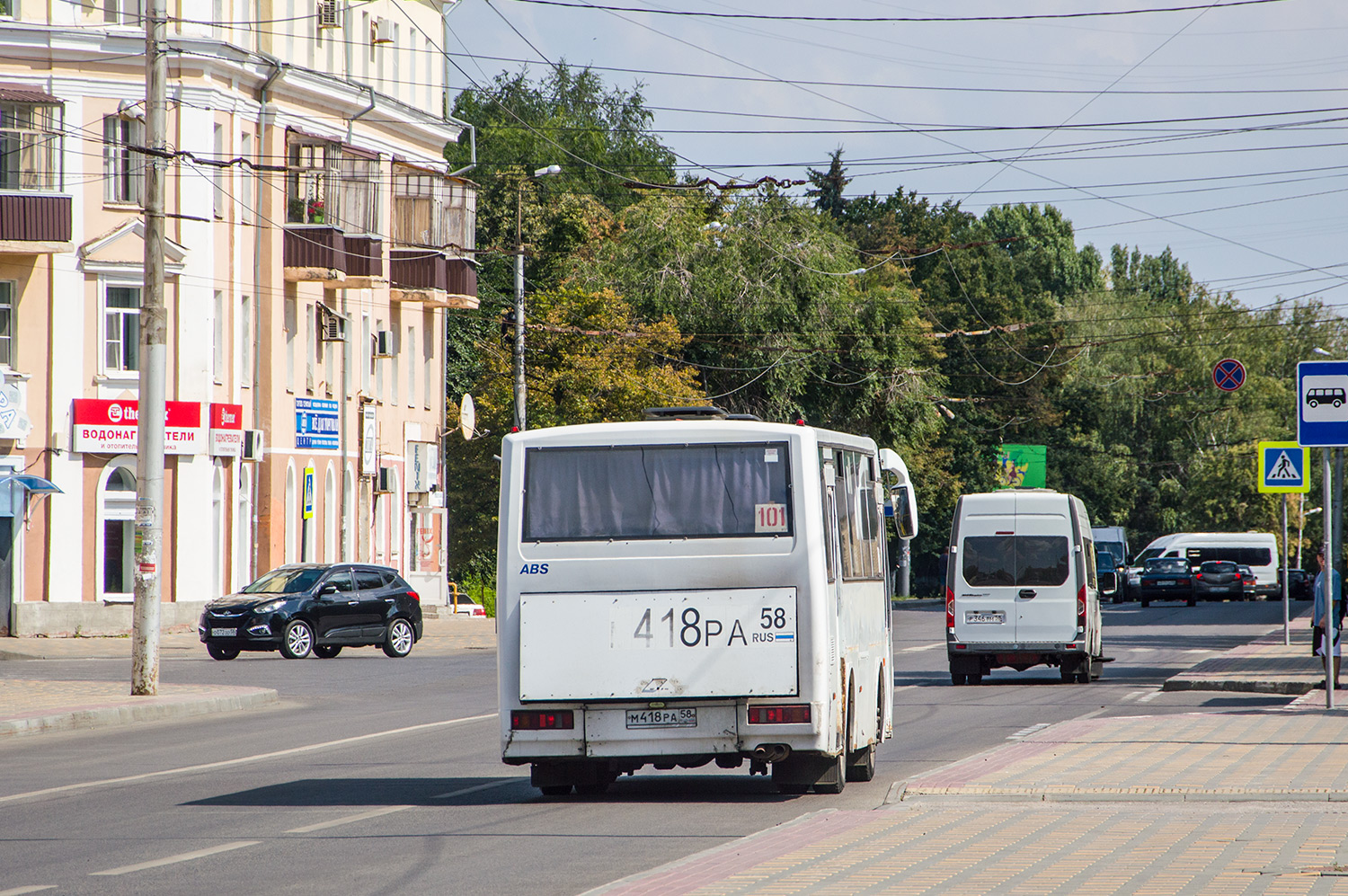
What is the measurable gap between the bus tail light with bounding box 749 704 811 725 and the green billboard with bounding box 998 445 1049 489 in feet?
242

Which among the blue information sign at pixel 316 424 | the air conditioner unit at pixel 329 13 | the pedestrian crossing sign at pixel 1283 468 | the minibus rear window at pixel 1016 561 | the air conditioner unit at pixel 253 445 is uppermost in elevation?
the air conditioner unit at pixel 329 13

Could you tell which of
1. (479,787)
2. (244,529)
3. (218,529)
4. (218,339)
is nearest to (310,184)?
(218,339)

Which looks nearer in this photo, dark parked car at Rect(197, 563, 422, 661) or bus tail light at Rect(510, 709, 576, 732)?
bus tail light at Rect(510, 709, 576, 732)

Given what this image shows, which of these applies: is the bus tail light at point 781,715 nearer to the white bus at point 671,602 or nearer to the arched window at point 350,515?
the white bus at point 671,602

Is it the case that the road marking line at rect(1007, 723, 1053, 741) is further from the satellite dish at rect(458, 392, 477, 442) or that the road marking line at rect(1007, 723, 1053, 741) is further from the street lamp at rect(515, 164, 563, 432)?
the satellite dish at rect(458, 392, 477, 442)

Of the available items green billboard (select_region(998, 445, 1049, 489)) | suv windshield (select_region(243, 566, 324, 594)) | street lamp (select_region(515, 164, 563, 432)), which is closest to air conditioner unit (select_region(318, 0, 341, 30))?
street lamp (select_region(515, 164, 563, 432))

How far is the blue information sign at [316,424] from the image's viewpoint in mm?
47875

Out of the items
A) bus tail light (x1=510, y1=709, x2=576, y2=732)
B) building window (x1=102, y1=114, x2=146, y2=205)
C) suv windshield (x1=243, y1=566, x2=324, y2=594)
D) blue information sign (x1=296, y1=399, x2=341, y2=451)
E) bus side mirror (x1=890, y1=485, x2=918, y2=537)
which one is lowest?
bus tail light (x1=510, y1=709, x2=576, y2=732)

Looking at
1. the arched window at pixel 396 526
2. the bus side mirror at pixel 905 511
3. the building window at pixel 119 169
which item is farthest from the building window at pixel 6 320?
the bus side mirror at pixel 905 511

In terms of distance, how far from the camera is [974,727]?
19.7m

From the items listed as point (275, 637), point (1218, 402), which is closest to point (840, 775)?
point (275, 637)

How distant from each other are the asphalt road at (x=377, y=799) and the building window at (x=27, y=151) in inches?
739

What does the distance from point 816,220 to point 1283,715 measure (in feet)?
141

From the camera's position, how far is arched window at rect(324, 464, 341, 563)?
5000 centimetres
